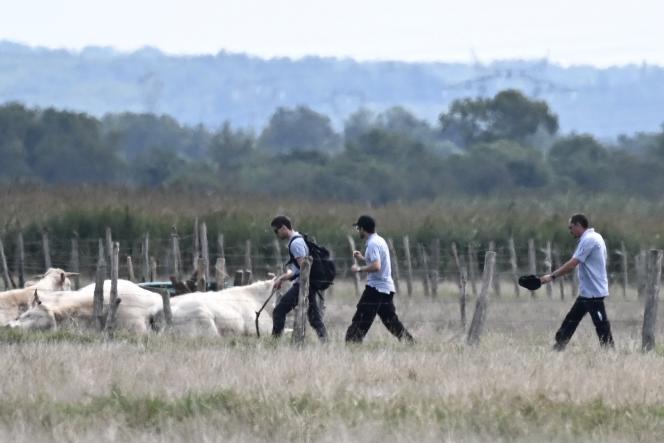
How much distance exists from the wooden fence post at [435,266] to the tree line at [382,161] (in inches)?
595

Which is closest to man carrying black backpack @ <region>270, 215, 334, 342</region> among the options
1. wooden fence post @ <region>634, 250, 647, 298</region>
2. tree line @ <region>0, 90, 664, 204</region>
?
wooden fence post @ <region>634, 250, 647, 298</region>

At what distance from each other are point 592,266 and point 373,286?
86.6 inches

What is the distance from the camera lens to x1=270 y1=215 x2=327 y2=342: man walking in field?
17.2 m

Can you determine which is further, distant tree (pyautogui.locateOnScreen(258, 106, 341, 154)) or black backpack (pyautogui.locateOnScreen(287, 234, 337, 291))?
distant tree (pyautogui.locateOnScreen(258, 106, 341, 154))

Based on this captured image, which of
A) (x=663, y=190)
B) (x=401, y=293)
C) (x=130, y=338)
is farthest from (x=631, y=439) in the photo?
(x=663, y=190)

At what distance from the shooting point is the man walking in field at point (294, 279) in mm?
17234

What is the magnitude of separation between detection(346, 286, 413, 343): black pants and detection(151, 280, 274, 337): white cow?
2.53 m

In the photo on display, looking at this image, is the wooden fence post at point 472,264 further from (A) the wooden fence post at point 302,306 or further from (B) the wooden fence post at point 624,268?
(A) the wooden fence post at point 302,306

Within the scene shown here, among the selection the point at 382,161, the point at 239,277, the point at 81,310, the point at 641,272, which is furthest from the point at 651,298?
the point at 382,161

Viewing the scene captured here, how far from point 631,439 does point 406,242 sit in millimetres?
23635

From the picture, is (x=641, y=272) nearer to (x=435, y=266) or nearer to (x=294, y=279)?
(x=435, y=266)

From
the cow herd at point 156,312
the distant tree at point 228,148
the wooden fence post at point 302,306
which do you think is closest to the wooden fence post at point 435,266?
the cow herd at point 156,312

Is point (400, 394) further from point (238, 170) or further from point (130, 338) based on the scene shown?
point (238, 170)

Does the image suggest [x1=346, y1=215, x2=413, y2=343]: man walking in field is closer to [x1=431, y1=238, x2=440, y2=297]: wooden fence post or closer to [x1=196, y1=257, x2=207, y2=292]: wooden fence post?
[x1=196, y1=257, x2=207, y2=292]: wooden fence post
